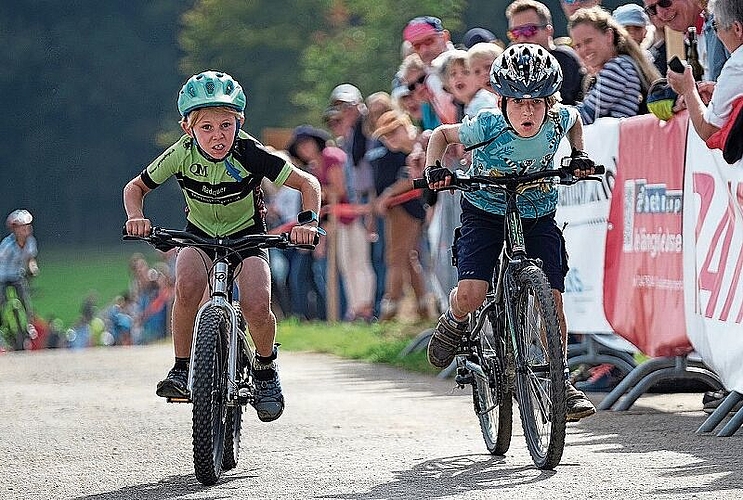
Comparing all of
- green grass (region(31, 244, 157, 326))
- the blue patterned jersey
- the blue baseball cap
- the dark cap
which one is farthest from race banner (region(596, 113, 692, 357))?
green grass (region(31, 244, 157, 326))

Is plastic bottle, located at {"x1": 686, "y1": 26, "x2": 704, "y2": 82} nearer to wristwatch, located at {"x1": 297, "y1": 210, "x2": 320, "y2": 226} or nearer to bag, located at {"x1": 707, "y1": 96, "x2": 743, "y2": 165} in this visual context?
bag, located at {"x1": 707, "y1": 96, "x2": 743, "y2": 165}

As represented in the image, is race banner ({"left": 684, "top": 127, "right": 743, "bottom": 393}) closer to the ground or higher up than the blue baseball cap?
closer to the ground

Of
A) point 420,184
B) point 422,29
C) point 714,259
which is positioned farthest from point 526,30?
point 420,184

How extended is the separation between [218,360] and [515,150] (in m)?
1.66

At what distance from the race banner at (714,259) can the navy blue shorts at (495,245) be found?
3.08 feet

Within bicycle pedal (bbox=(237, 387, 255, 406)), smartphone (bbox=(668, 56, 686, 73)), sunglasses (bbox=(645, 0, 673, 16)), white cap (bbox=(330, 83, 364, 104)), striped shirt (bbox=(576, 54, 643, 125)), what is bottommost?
bicycle pedal (bbox=(237, 387, 255, 406))

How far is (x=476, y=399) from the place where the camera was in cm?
759

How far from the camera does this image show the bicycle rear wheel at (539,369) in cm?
644

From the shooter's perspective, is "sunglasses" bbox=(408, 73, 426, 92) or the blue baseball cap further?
"sunglasses" bbox=(408, 73, 426, 92)

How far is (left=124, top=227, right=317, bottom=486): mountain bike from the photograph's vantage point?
644 centimetres

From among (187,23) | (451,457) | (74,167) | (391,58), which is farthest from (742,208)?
(74,167)

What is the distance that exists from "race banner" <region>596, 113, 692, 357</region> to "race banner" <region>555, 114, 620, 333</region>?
0.29ft

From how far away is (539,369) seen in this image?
6.59m

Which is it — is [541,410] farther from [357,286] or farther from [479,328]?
[357,286]
